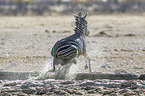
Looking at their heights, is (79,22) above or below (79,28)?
above

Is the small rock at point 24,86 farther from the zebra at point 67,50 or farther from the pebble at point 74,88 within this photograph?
the zebra at point 67,50

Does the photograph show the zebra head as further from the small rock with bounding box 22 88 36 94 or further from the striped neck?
the small rock with bounding box 22 88 36 94

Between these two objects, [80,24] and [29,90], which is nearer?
[29,90]

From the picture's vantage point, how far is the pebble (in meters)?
4.82

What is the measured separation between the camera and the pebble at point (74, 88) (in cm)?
482

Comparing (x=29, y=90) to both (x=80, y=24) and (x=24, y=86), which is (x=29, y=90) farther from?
(x=80, y=24)

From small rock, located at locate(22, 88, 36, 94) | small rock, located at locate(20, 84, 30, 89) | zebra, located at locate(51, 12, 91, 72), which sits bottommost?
small rock, located at locate(22, 88, 36, 94)

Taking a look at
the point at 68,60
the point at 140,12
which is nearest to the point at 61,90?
the point at 68,60

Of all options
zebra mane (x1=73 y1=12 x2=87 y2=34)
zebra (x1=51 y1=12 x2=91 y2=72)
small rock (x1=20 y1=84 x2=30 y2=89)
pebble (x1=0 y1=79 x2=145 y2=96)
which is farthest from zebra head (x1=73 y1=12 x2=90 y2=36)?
small rock (x1=20 y1=84 x2=30 y2=89)

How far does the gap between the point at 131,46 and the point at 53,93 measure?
21.2ft

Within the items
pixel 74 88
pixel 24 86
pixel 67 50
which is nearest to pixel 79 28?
pixel 67 50

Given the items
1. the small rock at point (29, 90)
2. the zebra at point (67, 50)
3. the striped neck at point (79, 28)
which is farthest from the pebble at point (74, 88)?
the striped neck at point (79, 28)

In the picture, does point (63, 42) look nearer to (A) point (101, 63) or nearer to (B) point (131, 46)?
(A) point (101, 63)

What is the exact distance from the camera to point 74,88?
5008 millimetres
